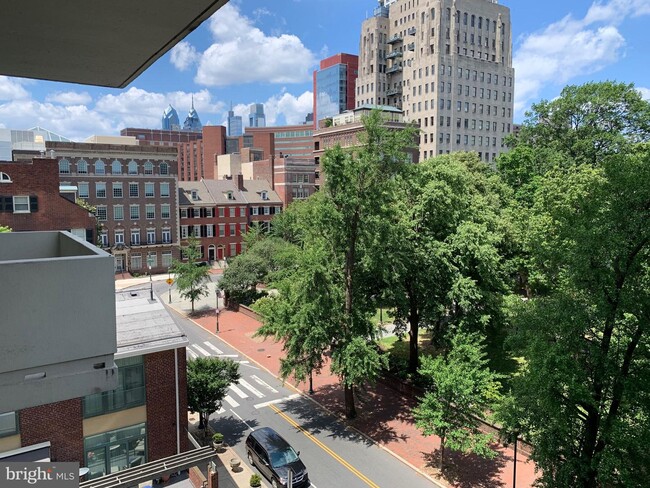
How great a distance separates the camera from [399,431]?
21734 mm

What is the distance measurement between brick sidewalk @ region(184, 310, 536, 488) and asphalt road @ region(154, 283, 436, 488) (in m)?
0.63

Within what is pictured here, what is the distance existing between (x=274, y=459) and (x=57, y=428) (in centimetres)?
751

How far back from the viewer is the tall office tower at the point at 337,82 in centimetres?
13388

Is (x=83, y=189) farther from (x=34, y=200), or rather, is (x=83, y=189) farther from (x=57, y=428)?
(x=57, y=428)

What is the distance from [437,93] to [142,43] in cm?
8625

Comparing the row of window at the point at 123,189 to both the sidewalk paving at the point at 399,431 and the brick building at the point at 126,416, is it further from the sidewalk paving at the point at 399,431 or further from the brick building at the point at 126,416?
the brick building at the point at 126,416

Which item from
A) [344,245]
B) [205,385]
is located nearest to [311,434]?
[205,385]

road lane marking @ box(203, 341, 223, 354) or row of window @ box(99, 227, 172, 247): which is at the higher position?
row of window @ box(99, 227, 172, 247)

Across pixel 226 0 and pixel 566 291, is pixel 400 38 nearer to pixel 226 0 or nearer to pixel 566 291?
pixel 566 291

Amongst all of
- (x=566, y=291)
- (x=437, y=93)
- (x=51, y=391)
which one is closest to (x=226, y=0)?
(x=51, y=391)

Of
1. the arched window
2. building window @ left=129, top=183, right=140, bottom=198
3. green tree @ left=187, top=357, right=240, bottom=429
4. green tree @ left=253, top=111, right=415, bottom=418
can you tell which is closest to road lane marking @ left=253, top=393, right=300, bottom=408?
green tree @ left=187, top=357, right=240, bottom=429

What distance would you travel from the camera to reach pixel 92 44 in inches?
128

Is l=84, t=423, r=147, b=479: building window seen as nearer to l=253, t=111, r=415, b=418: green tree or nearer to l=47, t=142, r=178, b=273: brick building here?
l=253, t=111, r=415, b=418: green tree

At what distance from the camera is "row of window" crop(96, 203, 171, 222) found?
179 feet
